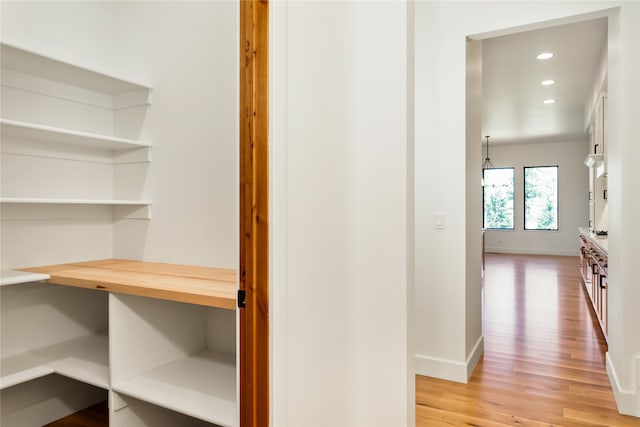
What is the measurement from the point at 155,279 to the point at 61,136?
1.00 meters

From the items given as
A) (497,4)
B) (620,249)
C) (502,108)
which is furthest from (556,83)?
(620,249)

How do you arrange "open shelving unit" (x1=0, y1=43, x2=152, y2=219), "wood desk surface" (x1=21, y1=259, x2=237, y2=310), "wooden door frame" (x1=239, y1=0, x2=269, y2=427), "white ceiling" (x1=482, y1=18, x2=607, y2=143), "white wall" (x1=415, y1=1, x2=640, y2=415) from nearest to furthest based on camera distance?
"wooden door frame" (x1=239, y1=0, x2=269, y2=427)
"wood desk surface" (x1=21, y1=259, x2=237, y2=310)
"open shelving unit" (x1=0, y1=43, x2=152, y2=219)
"white wall" (x1=415, y1=1, x2=640, y2=415)
"white ceiling" (x1=482, y1=18, x2=607, y2=143)

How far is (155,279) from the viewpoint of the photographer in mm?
1900

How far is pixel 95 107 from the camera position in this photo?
260 centimetres

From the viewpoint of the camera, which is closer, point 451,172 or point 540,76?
point 451,172

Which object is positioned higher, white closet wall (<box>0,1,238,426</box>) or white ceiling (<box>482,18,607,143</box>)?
white ceiling (<box>482,18,607,143</box>)

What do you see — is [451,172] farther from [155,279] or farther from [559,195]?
[559,195]

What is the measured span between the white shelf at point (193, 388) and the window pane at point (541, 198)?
10376 millimetres

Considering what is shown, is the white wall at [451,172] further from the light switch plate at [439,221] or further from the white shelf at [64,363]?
the white shelf at [64,363]

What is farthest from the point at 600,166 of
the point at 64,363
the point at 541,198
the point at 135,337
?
the point at 541,198

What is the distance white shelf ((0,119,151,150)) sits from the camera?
202 centimetres

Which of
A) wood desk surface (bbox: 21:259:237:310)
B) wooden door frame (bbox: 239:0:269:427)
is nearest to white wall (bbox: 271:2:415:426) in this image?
wooden door frame (bbox: 239:0:269:427)

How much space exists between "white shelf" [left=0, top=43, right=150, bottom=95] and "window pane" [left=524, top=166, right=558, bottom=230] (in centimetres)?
1032

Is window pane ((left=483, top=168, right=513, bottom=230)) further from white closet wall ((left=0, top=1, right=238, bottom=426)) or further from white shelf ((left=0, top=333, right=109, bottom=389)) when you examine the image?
white shelf ((left=0, top=333, right=109, bottom=389))
